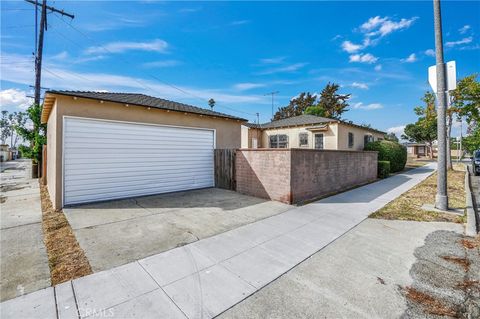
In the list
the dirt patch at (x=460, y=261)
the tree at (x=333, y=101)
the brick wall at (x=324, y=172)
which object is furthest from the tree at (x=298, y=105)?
the dirt patch at (x=460, y=261)

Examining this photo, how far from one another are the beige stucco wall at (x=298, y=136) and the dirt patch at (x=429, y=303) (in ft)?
40.1

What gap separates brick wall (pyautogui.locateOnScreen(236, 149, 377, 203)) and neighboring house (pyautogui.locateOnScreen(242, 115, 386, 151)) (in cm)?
528

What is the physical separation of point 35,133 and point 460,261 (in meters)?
18.6

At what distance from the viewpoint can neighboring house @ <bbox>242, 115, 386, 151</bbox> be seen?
14248mm

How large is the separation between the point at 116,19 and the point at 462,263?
12018 mm

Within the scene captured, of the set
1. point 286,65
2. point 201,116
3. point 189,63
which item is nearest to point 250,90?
point 286,65

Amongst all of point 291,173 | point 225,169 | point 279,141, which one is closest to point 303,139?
point 279,141

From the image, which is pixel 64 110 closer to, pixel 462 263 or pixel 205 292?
pixel 205 292

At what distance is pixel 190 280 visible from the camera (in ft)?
8.96

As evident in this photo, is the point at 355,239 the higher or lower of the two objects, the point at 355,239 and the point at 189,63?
the lower

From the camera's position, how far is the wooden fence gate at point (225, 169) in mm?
8562

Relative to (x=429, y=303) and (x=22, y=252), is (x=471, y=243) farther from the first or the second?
(x=22, y=252)

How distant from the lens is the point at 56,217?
525cm

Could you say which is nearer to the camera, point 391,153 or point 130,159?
point 130,159
